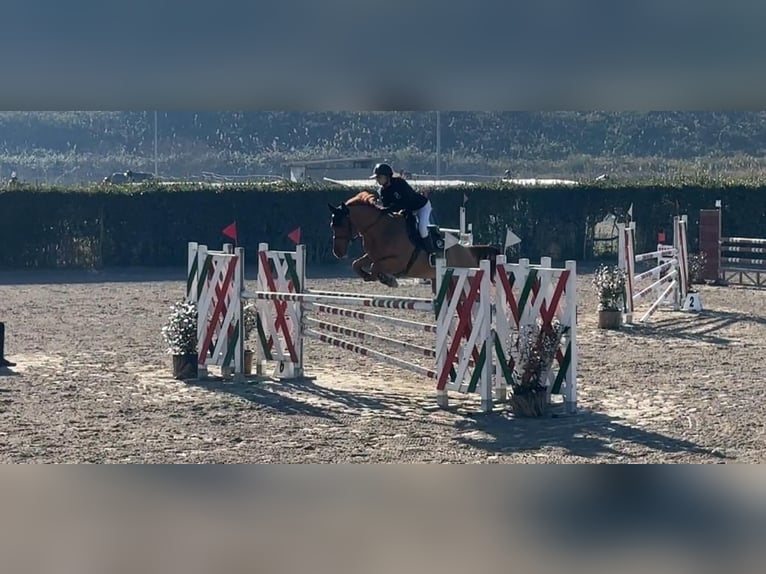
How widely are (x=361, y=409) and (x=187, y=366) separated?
219 centimetres

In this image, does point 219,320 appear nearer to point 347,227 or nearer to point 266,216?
point 347,227

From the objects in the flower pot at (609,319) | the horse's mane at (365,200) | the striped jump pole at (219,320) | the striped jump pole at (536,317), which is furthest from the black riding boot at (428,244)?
the flower pot at (609,319)

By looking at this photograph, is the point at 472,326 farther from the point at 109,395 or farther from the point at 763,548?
the point at 763,548

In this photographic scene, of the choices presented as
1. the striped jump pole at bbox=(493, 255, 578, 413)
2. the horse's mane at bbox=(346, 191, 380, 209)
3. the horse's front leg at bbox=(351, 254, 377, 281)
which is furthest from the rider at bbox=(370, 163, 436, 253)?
the striped jump pole at bbox=(493, 255, 578, 413)

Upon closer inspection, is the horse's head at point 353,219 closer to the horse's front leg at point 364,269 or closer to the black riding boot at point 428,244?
the horse's front leg at point 364,269

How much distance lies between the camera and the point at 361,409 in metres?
8.09

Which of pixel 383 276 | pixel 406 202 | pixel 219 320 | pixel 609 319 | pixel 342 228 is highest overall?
pixel 406 202

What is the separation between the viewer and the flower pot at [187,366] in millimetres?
9656

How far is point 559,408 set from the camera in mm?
8016

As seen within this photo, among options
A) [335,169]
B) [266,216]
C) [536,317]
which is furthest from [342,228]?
[335,169]

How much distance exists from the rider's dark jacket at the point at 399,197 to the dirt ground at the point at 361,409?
1.50 meters

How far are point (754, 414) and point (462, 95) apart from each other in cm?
685

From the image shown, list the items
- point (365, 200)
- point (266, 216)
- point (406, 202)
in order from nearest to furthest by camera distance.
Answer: point (406, 202), point (365, 200), point (266, 216)

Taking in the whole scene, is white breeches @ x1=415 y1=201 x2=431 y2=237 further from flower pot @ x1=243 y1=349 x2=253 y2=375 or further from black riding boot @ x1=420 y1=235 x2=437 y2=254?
flower pot @ x1=243 y1=349 x2=253 y2=375
